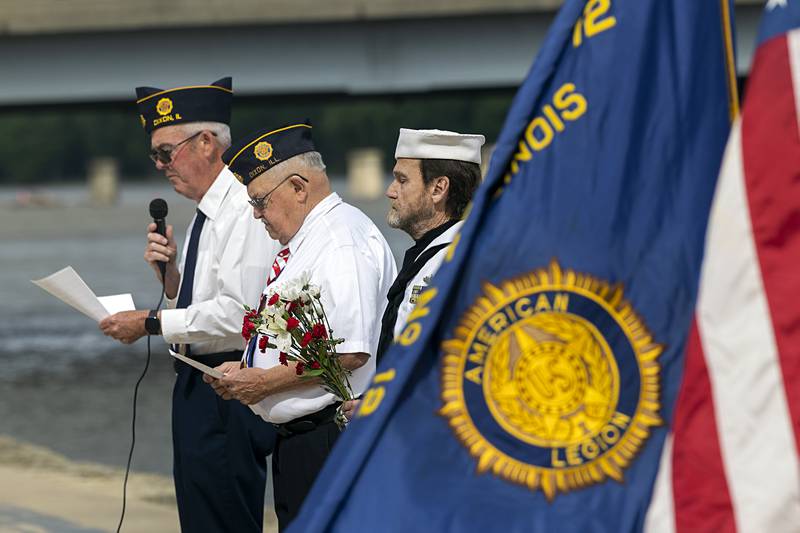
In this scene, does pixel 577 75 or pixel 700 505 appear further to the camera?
pixel 577 75

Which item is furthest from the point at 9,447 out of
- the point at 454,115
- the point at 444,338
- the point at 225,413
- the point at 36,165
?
the point at 36,165

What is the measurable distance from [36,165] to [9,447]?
8606 cm

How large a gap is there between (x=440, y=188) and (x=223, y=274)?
45.3 inches

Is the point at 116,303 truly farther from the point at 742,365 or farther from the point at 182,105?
the point at 742,365

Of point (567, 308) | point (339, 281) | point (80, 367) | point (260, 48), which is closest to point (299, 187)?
point (339, 281)

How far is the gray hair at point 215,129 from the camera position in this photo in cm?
567

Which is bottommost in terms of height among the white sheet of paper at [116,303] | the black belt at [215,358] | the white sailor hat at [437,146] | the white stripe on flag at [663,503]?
the white stripe on flag at [663,503]

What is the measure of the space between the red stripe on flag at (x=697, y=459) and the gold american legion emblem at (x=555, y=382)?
0.11 meters

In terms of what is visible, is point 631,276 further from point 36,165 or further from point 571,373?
point 36,165

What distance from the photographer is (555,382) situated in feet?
9.55

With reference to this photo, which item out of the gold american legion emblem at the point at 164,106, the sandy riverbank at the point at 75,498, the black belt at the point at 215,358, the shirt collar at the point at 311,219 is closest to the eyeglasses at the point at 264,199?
the shirt collar at the point at 311,219

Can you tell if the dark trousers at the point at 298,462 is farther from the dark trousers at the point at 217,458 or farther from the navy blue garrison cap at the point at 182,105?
the navy blue garrison cap at the point at 182,105

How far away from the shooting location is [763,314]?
107 inches

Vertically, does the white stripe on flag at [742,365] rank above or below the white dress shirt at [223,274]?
below
